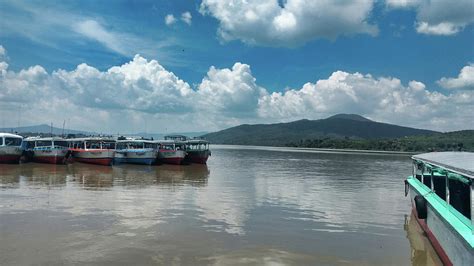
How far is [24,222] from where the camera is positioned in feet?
50.5

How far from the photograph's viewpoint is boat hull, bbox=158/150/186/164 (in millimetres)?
51594

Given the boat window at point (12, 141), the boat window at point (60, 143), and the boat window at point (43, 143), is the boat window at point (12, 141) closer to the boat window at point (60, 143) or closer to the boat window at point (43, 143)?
the boat window at point (43, 143)

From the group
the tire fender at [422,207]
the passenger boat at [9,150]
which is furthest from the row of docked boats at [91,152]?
the tire fender at [422,207]

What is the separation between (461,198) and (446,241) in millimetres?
3357

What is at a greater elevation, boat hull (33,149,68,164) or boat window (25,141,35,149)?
boat window (25,141,35,149)

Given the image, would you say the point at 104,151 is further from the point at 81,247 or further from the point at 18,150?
the point at 81,247

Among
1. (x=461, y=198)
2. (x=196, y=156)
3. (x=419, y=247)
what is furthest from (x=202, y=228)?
(x=196, y=156)

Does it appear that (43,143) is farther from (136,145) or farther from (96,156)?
(136,145)

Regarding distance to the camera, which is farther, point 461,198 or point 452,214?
point 461,198

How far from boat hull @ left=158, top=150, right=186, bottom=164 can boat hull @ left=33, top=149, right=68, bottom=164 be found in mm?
11936

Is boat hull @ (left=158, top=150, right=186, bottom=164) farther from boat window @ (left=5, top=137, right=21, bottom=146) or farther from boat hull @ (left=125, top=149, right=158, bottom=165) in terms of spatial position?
boat window @ (left=5, top=137, right=21, bottom=146)

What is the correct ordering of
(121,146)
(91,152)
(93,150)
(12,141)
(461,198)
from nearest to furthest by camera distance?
(461,198) < (12,141) < (93,150) < (91,152) < (121,146)

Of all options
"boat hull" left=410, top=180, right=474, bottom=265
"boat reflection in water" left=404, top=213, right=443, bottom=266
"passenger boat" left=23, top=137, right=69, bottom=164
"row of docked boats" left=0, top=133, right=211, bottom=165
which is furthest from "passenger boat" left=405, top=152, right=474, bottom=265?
"passenger boat" left=23, top=137, right=69, bottom=164

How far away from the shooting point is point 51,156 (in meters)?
47.5
